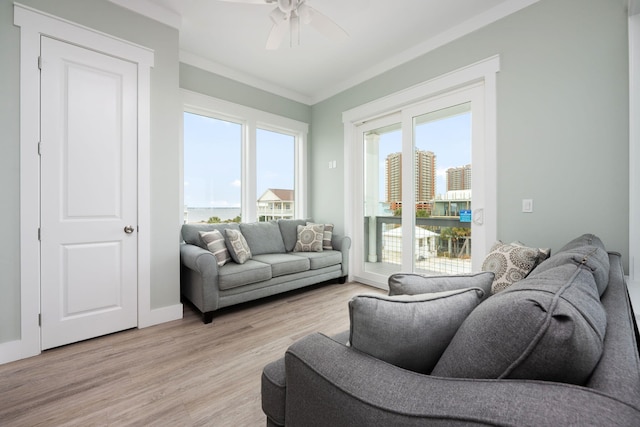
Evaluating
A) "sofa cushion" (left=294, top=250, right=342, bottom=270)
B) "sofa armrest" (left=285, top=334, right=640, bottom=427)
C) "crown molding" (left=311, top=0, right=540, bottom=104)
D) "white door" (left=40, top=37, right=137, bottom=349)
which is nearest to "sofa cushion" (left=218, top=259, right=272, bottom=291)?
"sofa cushion" (left=294, top=250, right=342, bottom=270)

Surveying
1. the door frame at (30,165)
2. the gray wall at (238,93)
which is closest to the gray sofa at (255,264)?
the door frame at (30,165)

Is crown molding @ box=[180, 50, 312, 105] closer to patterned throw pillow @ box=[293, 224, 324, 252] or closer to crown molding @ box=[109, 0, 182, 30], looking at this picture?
crown molding @ box=[109, 0, 182, 30]

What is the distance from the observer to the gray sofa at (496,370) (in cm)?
47

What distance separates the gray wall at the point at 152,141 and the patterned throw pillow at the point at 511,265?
110 inches

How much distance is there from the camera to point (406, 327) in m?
0.77

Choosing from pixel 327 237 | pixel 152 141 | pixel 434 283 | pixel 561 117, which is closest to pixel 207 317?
pixel 152 141

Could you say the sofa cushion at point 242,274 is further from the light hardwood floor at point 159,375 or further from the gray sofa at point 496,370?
the gray sofa at point 496,370

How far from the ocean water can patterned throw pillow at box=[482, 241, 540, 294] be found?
124 inches

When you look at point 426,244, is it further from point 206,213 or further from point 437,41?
point 206,213

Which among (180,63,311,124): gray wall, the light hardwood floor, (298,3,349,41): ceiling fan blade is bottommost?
the light hardwood floor

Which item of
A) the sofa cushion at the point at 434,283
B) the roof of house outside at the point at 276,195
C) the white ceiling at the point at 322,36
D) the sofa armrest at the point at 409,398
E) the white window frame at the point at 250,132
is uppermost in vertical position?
the white ceiling at the point at 322,36

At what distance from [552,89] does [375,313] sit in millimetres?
2664

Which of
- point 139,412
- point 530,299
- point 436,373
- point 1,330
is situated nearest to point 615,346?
point 530,299

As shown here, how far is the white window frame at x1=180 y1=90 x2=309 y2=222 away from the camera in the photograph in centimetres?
345
